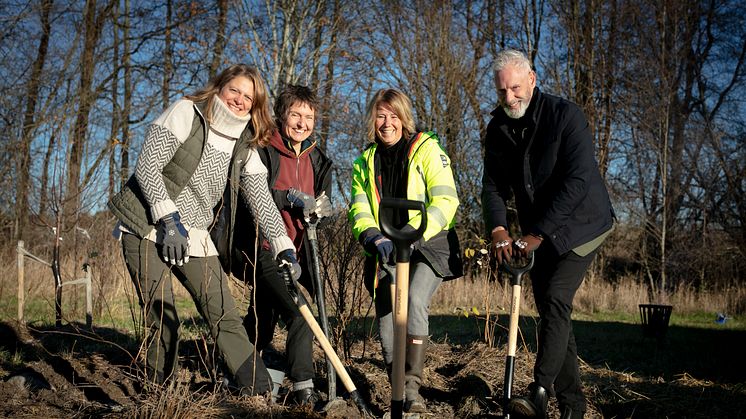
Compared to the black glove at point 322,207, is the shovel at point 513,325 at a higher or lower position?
lower

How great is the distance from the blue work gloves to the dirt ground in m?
0.79

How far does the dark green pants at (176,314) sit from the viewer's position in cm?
330

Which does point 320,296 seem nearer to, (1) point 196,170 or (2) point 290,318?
(2) point 290,318

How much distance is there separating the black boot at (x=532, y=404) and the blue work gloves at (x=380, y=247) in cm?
99

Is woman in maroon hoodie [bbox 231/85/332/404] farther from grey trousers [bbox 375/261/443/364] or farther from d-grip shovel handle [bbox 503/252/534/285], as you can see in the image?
d-grip shovel handle [bbox 503/252/534/285]

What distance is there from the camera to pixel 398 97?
12.4ft

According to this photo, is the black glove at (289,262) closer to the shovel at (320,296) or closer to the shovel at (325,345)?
the shovel at (325,345)

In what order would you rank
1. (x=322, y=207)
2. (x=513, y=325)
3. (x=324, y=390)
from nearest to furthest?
(x=513, y=325) < (x=322, y=207) < (x=324, y=390)

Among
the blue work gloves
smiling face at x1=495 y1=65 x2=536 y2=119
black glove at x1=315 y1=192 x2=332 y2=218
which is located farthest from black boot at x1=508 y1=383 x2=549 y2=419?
black glove at x1=315 y1=192 x2=332 y2=218

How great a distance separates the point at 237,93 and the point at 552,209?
1.78 meters

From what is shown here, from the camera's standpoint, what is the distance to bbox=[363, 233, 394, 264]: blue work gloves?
136 inches

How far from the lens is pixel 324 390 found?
4.20 meters

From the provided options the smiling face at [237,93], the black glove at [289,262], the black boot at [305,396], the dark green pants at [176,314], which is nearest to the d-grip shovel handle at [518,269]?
the black glove at [289,262]

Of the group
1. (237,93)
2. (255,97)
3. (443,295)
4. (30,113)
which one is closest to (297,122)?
(255,97)
